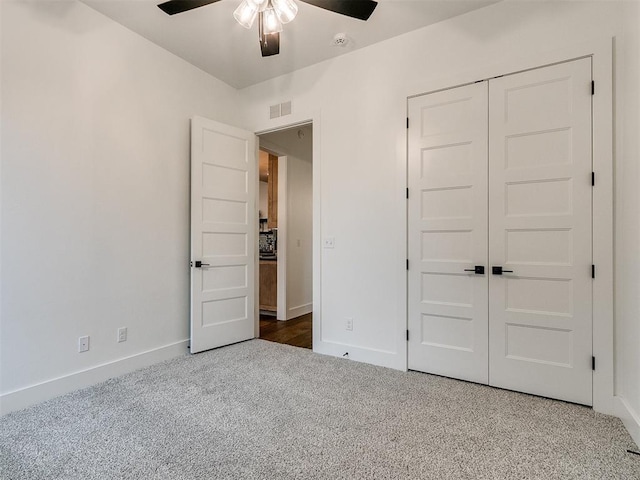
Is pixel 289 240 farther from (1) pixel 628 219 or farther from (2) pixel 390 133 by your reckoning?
(1) pixel 628 219

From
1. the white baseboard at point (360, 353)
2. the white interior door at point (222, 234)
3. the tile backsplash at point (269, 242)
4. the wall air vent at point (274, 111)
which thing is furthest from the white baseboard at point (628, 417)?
the tile backsplash at point (269, 242)

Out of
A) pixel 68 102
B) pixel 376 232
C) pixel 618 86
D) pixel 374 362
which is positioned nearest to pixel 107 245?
pixel 68 102

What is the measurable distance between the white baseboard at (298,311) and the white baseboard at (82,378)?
5.77 ft

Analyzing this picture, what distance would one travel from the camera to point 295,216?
4.71 meters

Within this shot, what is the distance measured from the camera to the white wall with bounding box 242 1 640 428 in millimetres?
1961

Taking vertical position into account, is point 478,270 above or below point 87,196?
below

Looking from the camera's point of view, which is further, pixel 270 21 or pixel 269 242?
pixel 269 242

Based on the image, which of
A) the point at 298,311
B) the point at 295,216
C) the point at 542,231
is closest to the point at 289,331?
the point at 298,311

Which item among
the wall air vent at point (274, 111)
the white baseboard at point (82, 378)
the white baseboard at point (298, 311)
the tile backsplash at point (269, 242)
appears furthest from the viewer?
the tile backsplash at point (269, 242)

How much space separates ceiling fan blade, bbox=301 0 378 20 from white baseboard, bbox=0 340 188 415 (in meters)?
2.93

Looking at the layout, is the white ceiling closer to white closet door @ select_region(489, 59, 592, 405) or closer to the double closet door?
the double closet door

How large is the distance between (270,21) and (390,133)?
1.32m

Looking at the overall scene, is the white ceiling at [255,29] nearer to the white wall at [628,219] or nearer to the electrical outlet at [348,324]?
the white wall at [628,219]

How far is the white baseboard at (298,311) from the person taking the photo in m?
4.67
